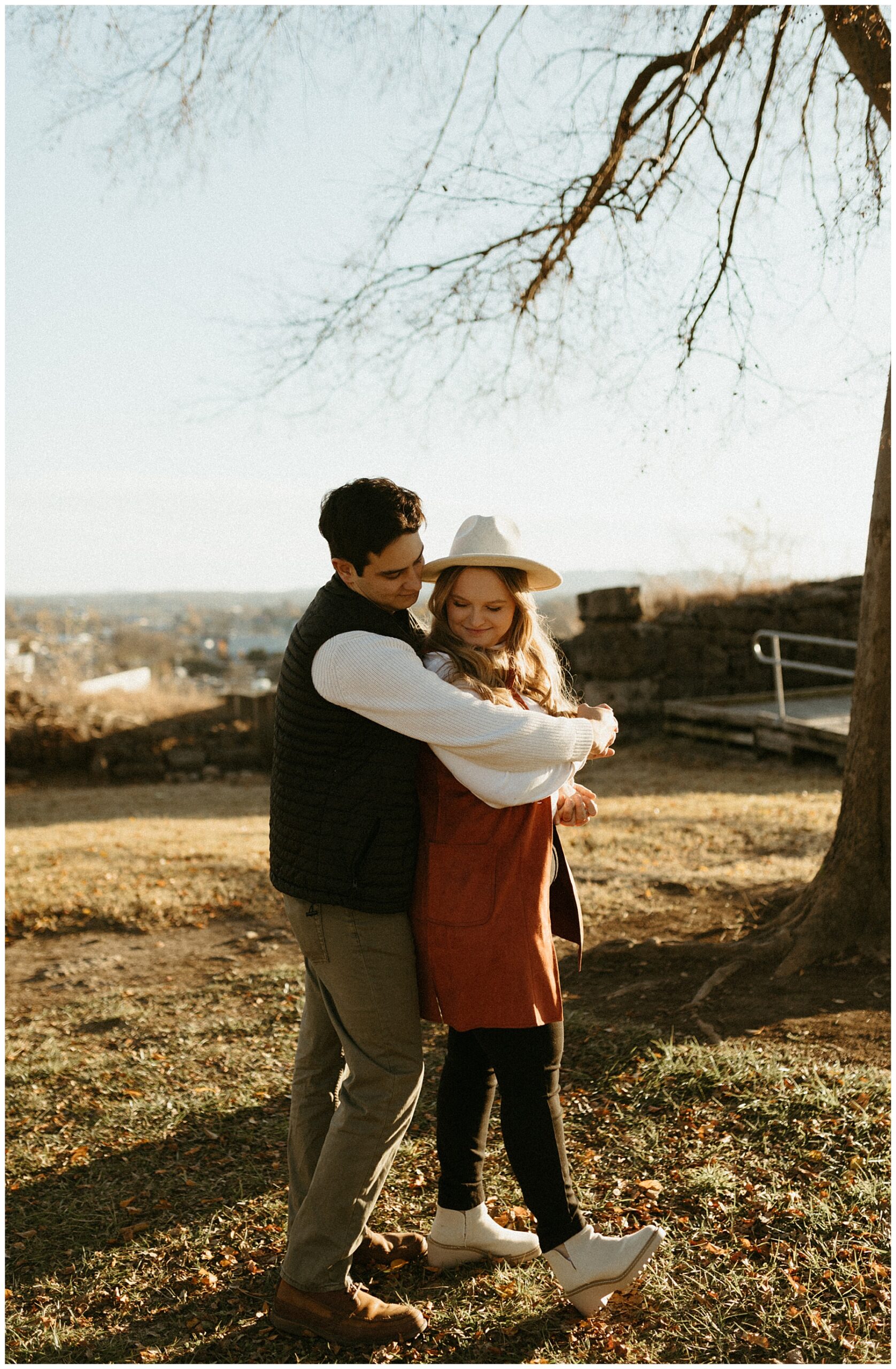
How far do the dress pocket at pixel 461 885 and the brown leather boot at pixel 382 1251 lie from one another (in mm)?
946

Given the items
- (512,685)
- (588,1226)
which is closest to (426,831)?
(512,685)

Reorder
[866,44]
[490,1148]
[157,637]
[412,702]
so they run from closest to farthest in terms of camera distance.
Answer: [412,702] < [490,1148] < [866,44] < [157,637]

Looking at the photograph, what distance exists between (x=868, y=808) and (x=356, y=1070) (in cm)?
290

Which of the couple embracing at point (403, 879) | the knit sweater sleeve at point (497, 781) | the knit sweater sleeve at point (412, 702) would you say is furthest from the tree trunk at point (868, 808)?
the knit sweater sleeve at point (412, 702)

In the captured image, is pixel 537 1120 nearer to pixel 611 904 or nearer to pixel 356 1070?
pixel 356 1070

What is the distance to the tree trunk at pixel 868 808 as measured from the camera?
170 inches

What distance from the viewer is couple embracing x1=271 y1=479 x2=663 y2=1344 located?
2250 mm

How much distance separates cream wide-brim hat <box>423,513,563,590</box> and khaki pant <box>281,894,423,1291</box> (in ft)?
2.74

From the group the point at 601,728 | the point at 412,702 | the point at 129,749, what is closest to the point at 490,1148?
the point at 601,728

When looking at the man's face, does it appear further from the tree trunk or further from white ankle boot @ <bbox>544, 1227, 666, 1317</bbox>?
the tree trunk

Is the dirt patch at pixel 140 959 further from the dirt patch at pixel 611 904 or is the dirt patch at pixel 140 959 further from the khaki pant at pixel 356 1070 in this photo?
the khaki pant at pixel 356 1070

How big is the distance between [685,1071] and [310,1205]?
160 centimetres

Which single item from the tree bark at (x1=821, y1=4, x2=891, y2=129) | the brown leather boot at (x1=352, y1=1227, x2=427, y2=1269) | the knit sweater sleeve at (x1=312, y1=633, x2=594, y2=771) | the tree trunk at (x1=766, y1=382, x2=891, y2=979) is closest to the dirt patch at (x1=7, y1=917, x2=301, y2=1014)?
the brown leather boot at (x1=352, y1=1227, x2=427, y2=1269)

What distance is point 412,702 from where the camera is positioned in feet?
7.12
